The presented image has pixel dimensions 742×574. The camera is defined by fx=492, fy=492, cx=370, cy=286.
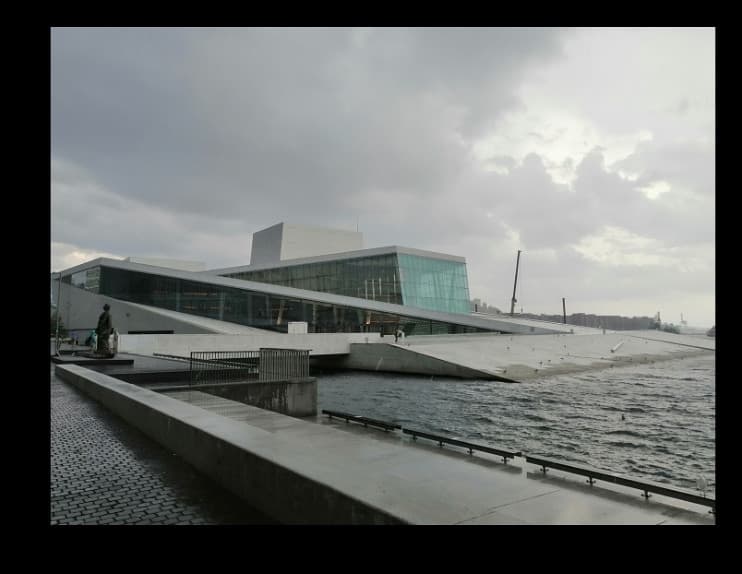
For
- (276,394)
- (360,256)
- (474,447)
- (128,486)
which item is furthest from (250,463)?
(360,256)

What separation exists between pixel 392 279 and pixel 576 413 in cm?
3013

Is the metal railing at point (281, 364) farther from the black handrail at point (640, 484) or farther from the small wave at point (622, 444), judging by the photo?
the black handrail at point (640, 484)

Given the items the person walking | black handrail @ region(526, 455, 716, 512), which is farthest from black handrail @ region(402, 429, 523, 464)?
the person walking

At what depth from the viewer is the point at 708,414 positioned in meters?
A: 14.8

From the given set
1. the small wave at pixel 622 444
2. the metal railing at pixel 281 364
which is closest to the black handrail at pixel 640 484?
the small wave at pixel 622 444

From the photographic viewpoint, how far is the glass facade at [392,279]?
146 feet

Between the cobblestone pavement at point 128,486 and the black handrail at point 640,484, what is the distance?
169 inches

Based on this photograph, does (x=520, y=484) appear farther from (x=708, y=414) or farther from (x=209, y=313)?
(x=209, y=313)

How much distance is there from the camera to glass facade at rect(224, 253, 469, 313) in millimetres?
44594

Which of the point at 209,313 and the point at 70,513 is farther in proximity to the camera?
the point at 209,313

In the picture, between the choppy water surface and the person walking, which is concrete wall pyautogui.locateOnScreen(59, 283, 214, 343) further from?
the choppy water surface

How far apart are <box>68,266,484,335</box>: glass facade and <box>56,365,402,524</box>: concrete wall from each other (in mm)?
29662
